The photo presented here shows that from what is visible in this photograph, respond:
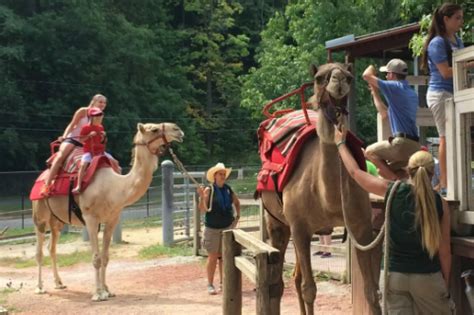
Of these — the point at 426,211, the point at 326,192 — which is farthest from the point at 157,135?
the point at 426,211

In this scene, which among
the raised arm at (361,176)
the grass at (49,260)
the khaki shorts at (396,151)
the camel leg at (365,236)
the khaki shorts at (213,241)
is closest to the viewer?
the raised arm at (361,176)

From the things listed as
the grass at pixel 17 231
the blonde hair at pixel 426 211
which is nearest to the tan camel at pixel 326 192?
the blonde hair at pixel 426 211

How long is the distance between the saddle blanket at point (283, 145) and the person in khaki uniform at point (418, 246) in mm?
1440

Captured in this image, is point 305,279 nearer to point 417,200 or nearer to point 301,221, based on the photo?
point 301,221

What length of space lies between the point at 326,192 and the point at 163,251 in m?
8.71

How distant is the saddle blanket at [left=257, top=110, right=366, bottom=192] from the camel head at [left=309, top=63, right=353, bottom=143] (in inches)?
11.2

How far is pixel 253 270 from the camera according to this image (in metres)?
4.48

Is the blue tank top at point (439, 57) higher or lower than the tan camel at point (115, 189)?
higher

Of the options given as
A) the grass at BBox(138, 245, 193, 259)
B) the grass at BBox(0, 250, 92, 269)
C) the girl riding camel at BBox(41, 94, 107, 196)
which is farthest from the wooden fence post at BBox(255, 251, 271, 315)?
the grass at BBox(0, 250, 92, 269)

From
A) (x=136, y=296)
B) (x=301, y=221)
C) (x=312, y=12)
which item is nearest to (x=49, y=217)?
(x=136, y=296)

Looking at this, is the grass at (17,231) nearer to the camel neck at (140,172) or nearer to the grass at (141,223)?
the grass at (141,223)

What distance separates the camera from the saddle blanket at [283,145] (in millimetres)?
6000

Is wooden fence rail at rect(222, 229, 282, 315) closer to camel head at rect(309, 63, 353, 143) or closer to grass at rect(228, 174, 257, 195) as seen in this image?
camel head at rect(309, 63, 353, 143)

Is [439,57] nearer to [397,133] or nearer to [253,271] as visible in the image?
[397,133]
